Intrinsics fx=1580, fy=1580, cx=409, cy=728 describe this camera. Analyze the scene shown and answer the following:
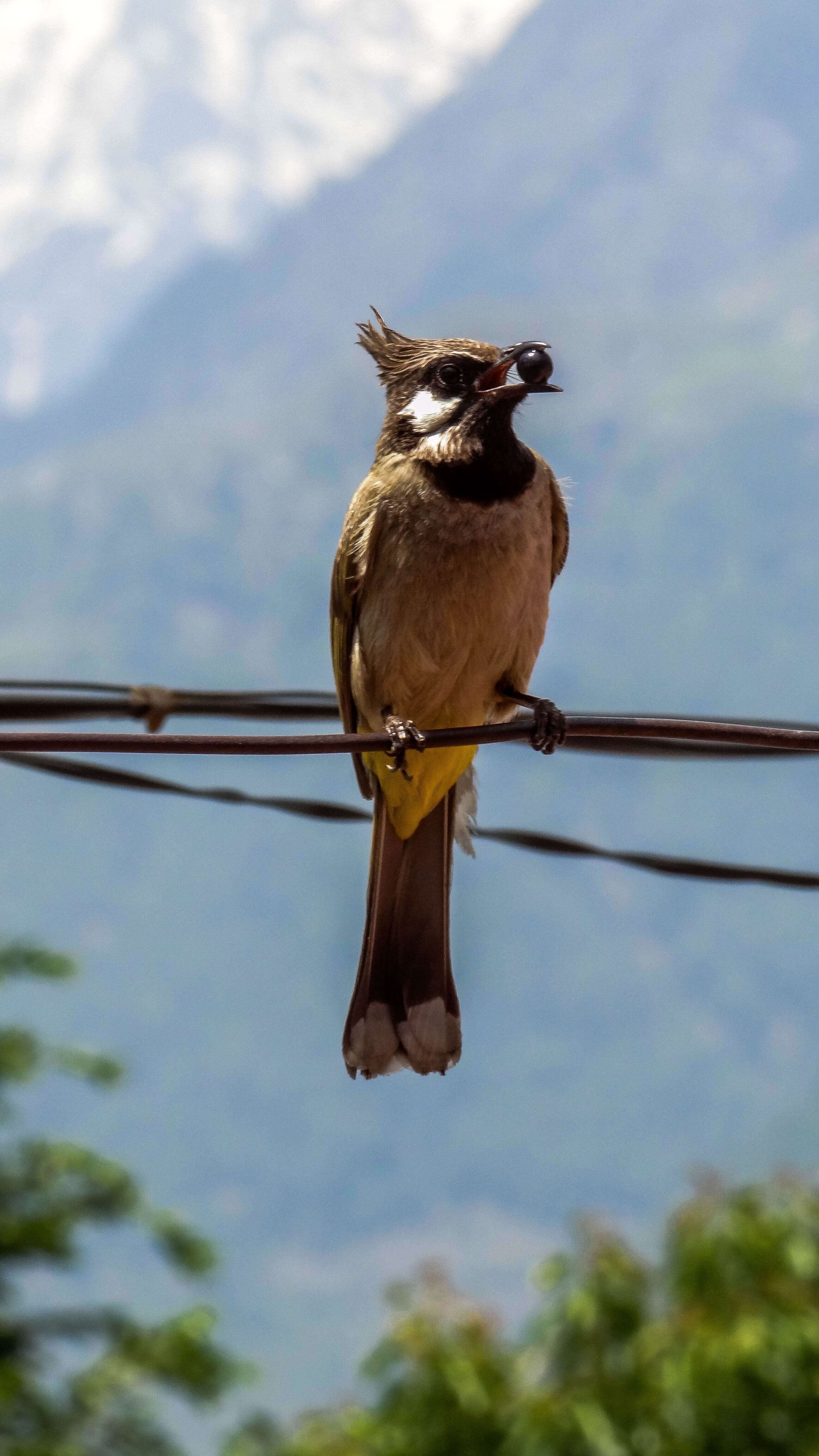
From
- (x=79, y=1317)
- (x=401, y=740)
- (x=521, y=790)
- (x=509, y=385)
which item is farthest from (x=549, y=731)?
(x=521, y=790)

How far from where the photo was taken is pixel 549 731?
3705 millimetres

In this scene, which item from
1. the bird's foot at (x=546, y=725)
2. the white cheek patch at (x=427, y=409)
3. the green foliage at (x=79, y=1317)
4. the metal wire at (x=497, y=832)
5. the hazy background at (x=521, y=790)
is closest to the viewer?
the metal wire at (x=497, y=832)

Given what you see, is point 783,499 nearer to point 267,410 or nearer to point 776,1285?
point 267,410

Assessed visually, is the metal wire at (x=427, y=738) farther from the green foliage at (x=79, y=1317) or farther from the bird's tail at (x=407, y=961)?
the green foliage at (x=79, y=1317)

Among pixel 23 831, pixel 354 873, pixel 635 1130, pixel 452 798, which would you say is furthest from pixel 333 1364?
pixel 452 798

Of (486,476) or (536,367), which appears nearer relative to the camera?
(536,367)

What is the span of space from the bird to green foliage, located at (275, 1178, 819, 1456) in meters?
3.76

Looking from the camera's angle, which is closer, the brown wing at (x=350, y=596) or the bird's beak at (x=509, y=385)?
the bird's beak at (x=509, y=385)

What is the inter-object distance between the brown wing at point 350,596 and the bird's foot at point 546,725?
512 millimetres

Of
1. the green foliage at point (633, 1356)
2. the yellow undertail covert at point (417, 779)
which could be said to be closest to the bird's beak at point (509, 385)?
the yellow undertail covert at point (417, 779)

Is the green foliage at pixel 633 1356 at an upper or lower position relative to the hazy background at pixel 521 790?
lower

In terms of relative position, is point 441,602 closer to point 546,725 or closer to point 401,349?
point 546,725

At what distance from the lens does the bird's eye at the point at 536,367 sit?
3791 millimetres

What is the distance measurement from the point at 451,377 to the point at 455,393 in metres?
0.05
